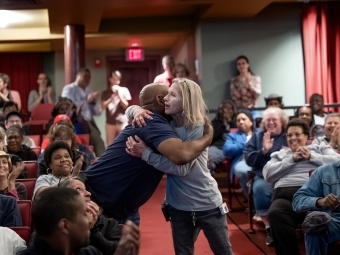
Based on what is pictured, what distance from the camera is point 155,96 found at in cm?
294

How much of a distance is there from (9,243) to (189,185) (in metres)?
0.82

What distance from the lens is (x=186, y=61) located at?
10.5 metres

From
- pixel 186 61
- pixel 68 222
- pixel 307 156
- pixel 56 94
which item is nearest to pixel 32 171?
pixel 307 156

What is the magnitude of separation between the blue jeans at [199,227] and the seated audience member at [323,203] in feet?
2.56

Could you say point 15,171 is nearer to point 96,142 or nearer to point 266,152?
point 266,152

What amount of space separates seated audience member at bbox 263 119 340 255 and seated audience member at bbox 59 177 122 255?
1941mm

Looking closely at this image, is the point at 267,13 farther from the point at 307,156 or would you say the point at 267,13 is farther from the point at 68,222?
the point at 68,222

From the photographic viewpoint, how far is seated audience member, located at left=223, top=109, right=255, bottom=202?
20.2 feet

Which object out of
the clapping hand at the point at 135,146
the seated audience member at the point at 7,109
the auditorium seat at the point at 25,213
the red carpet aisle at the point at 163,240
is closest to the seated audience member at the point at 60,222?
the clapping hand at the point at 135,146

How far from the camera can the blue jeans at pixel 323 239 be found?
12.0 ft

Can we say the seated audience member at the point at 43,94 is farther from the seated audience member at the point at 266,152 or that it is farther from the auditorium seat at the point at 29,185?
the auditorium seat at the point at 29,185

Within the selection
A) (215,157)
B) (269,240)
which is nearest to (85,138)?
(215,157)

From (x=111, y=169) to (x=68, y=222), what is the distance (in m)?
1.12

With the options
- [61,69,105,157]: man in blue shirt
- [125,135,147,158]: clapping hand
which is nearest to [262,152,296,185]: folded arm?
[125,135,147,158]: clapping hand
